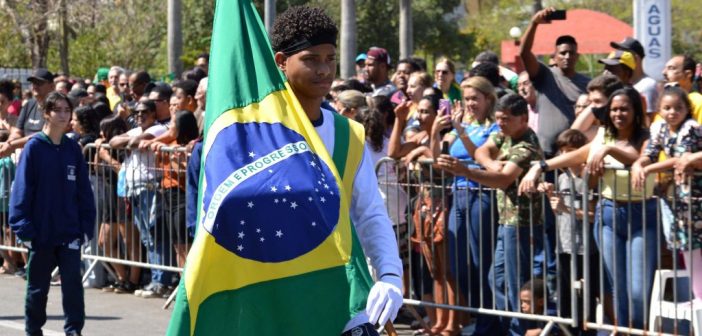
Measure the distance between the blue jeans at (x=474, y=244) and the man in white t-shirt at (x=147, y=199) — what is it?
3.06 metres

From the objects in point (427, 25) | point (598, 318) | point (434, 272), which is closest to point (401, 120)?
point (434, 272)

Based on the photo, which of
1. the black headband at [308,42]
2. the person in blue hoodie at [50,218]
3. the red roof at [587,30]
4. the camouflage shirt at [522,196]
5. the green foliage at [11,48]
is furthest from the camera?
the green foliage at [11,48]

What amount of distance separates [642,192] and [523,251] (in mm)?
1072

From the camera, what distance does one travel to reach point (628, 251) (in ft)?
27.0

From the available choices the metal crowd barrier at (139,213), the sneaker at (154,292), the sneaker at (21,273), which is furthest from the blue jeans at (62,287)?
the sneaker at (21,273)

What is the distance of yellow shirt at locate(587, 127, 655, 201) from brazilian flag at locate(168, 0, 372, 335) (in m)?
3.67

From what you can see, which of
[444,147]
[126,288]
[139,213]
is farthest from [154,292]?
[444,147]

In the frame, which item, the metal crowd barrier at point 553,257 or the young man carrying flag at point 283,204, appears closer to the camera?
the young man carrying flag at point 283,204

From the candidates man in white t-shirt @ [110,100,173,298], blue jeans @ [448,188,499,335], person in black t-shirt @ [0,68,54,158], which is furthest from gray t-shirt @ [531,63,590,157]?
person in black t-shirt @ [0,68,54,158]

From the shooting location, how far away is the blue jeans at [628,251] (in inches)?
321

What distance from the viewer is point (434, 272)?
9523mm

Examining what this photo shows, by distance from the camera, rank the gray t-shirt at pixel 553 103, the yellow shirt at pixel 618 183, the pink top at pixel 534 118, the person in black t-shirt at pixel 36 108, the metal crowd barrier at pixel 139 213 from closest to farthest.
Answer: the yellow shirt at pixel 618 183 < the gray t-shirt at pixel 553 103 < the pink top at pixel 534 118 < the metal crowd barrier at pixel 139 213 < the person in black t-shirt at pixel 36 108

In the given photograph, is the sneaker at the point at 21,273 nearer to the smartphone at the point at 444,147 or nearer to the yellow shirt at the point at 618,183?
the smartphone at the point at 444,147

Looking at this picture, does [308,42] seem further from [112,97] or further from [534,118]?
[112,97]
